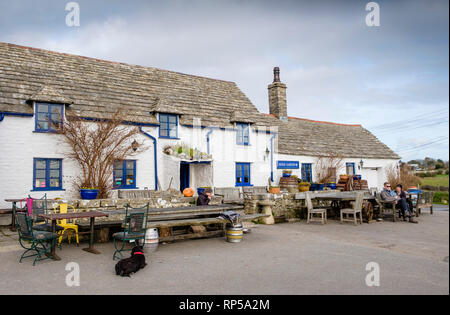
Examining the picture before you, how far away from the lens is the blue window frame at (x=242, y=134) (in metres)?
19.0

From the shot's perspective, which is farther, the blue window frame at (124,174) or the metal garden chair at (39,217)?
the blue window frame at (124,174)

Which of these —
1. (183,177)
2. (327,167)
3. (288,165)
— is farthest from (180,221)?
(327,167)

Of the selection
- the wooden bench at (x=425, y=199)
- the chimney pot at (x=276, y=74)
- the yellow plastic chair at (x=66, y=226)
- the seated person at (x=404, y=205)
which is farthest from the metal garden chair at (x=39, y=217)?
the chimney pot at (x=276, y=74)

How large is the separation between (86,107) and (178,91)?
5767 mm

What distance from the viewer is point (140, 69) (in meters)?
19.8

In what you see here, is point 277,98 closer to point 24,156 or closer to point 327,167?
point 327,167

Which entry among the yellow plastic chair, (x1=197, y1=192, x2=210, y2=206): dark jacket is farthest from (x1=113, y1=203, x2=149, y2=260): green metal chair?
(x1=197, y1=192, x2=210, y2=206): dark jacket

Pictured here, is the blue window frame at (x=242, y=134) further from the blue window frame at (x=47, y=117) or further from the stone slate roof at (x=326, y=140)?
the blue window frame at (x=47, y=117)

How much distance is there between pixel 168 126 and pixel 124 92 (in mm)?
2844

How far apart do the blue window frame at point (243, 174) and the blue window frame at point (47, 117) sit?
909 centimetres

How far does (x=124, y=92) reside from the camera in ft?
56.2

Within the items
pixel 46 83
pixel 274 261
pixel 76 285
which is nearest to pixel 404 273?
pixel 274 261

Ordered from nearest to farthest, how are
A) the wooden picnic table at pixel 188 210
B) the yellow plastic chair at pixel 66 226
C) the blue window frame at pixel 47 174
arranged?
the yellow plastic chair at pixel 66 226, the wooden picnic table at pixel 188 210, the blue window frame at pixel 47 174

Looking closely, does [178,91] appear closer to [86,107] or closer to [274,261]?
[86,107]
